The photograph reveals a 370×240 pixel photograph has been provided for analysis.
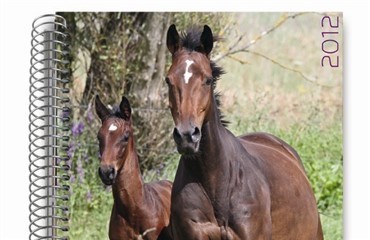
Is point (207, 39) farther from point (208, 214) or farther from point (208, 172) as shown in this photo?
point (208, 214)

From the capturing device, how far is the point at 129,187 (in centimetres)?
559

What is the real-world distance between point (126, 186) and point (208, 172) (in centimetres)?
100

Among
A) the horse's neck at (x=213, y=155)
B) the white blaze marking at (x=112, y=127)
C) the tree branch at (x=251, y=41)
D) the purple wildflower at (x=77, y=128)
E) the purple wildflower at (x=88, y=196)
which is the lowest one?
the purple wildflower at (x=88, y=196)

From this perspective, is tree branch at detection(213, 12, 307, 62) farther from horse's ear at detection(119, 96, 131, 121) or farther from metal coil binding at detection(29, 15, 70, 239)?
metal coil binding at detection(29, 15, 70, 239)

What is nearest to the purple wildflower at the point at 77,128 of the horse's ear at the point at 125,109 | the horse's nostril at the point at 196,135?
the horse's ear at the point at 125,109

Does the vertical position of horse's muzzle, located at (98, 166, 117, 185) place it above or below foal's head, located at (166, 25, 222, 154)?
below

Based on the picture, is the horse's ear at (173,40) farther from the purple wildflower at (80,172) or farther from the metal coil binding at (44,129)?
the purple wildflower at (80,172)

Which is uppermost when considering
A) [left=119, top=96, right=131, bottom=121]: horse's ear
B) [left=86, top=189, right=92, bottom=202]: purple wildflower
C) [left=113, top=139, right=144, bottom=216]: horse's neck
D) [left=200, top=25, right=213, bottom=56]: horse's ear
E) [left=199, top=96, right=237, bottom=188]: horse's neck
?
[left=200, top=25, right=213, bottom=56]: horse's ear

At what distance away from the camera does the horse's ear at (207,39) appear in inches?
179

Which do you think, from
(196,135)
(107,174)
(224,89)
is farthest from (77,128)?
(196,135)

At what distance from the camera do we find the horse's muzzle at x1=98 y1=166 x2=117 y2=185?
5.34 meters

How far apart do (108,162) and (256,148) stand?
2.44 feet

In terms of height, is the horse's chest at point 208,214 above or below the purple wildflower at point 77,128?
below

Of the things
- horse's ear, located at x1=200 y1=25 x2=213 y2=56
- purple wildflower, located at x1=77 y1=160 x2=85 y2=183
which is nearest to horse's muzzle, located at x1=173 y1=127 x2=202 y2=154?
horse's ear, located at x1=200 y1=25 x2=213 y2=56
